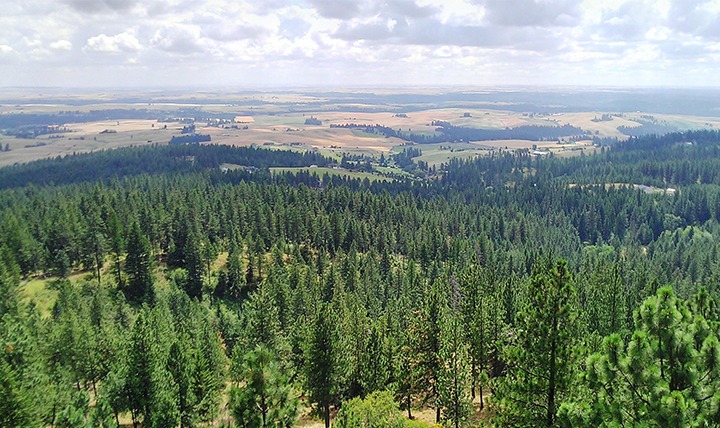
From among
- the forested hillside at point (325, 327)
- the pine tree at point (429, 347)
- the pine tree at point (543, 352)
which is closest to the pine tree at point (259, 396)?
the forested hillside at point (325, 327)

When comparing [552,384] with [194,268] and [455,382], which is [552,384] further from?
[194,268]

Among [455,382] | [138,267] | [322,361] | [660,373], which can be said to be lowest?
[138,267]

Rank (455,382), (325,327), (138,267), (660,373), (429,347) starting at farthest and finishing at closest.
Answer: (138,267)
(429,347)
(325,327)
(455,382)
(660,373)

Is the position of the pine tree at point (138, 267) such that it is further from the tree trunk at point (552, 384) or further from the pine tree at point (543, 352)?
the tree trunk at point (552, 384)

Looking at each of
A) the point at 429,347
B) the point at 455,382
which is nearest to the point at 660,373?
the point at 455,382

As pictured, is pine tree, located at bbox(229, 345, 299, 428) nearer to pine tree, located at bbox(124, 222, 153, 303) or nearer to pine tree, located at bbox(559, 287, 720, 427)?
pine tree, located at bbox(559, 287, 720, 427)

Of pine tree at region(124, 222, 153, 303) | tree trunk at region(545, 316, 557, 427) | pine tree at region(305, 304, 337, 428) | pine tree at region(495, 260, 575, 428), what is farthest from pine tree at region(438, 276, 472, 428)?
pine tree at region(124, 222, 153, 303)
